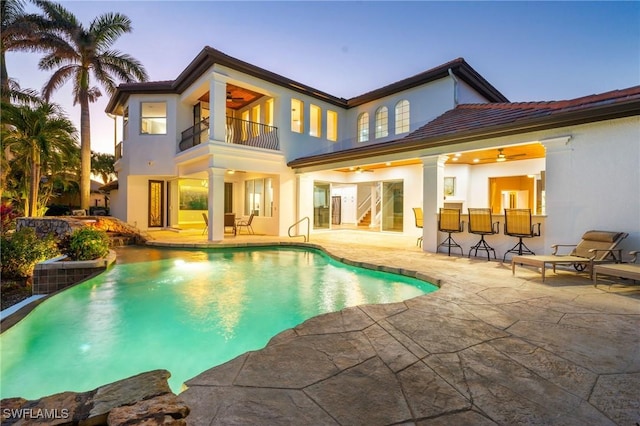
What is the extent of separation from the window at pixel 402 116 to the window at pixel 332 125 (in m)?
3.21

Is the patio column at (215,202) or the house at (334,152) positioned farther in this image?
the patio column at (215,202)

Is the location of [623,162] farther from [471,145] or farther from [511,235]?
[471,145]

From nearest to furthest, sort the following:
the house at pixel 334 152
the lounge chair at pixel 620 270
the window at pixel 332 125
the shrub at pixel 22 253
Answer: the lounge chair at pixel 620 270 → the shrub at pixel 22 253 → the house at pixel 334 152 → the window at pixel 332 125

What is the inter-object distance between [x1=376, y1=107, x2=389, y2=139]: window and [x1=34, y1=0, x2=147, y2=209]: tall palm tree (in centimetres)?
1244

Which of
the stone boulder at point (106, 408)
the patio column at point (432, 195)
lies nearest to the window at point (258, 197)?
the patio column at point (432, 195)

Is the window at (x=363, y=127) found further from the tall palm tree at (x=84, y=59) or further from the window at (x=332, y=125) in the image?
the tall palm tree at (x=84, y=59)

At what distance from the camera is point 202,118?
14.1m

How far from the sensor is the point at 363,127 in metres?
15.3

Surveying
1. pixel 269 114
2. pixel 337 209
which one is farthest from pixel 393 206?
pixel 269 114

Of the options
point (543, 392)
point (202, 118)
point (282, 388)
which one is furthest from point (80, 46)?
point (543, 392)

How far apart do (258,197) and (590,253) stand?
12.5m

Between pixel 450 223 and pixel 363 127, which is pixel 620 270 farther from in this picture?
pixel 363 127

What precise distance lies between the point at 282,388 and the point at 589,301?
4.62 meters

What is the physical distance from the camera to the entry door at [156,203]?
15734 mm
